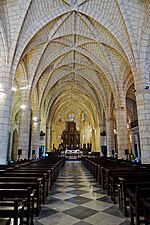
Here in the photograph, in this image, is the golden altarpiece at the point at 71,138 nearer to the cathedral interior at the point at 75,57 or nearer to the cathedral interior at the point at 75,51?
the cathedral interior at the point at 75,51

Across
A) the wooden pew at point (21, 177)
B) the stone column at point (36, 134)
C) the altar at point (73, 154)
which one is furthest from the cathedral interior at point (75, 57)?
the altar at point (73, 154)

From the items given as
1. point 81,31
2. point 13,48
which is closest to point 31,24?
point 13,48

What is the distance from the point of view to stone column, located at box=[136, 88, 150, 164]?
350 inches

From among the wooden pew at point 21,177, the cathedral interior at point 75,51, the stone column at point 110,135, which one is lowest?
the wooden pew at point 21,177

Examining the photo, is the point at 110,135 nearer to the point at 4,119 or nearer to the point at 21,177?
the point at 4,119

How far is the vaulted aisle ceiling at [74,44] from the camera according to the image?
10.5 m

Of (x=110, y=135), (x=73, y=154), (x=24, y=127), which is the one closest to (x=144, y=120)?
(x=110, y=135)

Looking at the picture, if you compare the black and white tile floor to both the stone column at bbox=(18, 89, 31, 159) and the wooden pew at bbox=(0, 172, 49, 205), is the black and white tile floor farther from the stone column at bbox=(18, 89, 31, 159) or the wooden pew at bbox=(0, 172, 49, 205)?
the stone column at bbox=(18, 89, 31, 159)

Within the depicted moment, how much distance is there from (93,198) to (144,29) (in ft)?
31.2

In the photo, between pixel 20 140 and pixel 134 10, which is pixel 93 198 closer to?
pixel 20 140

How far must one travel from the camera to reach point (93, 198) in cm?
525

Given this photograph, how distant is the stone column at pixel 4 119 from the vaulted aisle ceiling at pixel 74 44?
2.36 meters

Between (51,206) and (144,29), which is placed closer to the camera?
(51,206)

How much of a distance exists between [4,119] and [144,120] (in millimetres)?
7914
